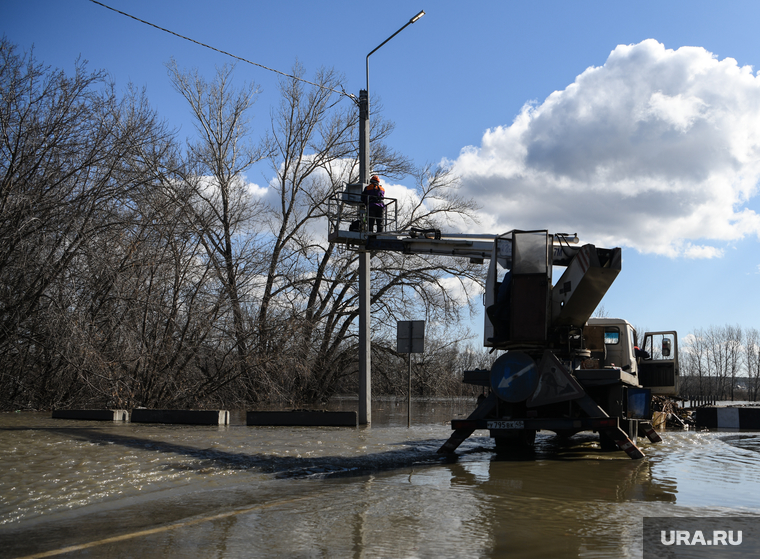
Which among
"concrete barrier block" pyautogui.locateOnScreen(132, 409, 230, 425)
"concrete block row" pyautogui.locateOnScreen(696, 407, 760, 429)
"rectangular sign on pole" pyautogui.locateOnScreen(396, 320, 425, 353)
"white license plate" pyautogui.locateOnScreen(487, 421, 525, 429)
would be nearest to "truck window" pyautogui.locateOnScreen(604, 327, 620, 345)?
"rectangular sign on pole" pyautogui.locateOnScreen(396, 320, 425, 353)

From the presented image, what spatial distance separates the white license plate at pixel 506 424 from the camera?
10172 mm

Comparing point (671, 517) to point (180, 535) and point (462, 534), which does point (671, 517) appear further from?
point (180, 535)

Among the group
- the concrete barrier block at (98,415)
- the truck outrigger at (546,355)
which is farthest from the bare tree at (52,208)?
the truck outrigger at (546,355)

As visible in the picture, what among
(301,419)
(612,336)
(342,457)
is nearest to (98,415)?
(301,419)

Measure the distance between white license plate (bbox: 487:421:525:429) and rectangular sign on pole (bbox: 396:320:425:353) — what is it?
451 centimetres

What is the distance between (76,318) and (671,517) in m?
15.4

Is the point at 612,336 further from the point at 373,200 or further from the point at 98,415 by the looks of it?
the point at 98,415

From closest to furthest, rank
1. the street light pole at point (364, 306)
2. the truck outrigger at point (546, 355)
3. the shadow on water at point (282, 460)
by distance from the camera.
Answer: the shadow on water at point (282, 460) < the truck outrigger at point (546, 355) < the street light pole at point (364, 306)

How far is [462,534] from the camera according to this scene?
17.2ft

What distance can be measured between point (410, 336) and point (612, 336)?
14.8ft

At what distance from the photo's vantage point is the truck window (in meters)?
13.8

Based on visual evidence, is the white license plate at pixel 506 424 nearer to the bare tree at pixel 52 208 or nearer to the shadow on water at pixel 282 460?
the shadow on water at pixel 282 460

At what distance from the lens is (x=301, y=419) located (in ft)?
51.8

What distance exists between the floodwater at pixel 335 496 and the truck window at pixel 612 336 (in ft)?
8.05
